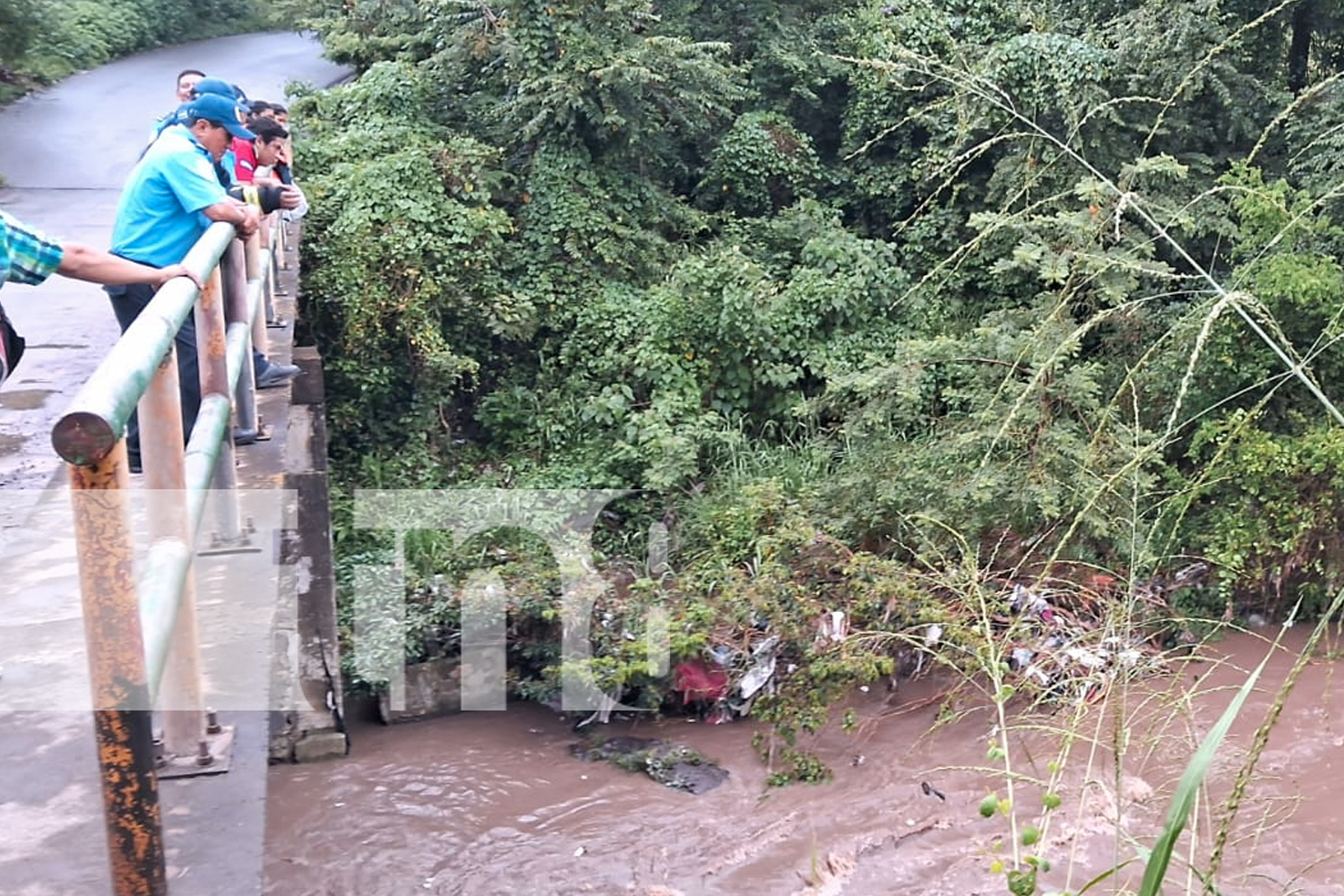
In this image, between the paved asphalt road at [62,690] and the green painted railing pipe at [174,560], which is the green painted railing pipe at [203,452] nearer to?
the green painted railing pipe at [174,560]

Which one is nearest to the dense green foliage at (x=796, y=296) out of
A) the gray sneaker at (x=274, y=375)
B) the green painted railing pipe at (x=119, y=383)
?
the gray sneaker at (x=274, y=375)

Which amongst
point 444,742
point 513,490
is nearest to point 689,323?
point 513,490

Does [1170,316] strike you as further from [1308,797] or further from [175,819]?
[175,819]

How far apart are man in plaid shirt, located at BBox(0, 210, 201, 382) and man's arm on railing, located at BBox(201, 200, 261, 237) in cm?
107

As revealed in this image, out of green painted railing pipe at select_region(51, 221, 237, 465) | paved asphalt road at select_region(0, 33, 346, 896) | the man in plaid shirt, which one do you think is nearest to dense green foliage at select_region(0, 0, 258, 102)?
paved asphalt road at select_region(0, 33, 346, 896)

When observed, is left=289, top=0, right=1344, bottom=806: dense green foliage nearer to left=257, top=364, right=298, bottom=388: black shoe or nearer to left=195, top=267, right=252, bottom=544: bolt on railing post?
left=257, top=364, right=298, bottom=388: black shoe

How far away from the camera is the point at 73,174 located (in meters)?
11.1

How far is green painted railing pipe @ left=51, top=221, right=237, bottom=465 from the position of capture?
1.51 metres

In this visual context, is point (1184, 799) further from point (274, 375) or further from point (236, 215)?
point (274, 375)

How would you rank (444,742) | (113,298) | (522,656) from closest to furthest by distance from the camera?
(113,298)
(444,742)
(522,656)

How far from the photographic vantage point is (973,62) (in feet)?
34.0

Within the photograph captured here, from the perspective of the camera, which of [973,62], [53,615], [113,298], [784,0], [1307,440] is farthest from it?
[784,0]

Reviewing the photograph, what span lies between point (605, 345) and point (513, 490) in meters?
1.72

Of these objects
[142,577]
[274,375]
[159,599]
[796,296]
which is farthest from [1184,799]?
[796,296]
